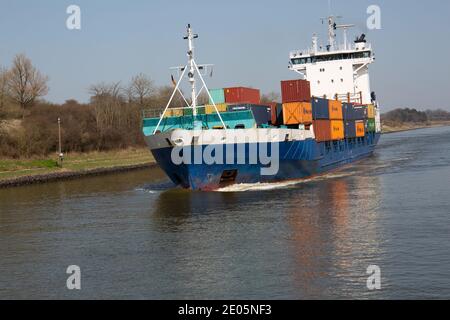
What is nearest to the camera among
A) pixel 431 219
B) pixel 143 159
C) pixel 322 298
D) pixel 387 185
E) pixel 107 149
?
pixel 322 298

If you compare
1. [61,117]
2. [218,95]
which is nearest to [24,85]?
[61,117]

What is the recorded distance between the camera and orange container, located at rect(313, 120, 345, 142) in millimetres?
36763

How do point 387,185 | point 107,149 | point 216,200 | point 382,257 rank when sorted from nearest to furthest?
point 382,257, point 216,200, point 387,185, point 107,149

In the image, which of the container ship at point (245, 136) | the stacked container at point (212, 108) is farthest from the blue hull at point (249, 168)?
the stacked container at point (212, 108)

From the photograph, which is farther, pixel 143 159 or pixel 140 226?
pixel 143 159

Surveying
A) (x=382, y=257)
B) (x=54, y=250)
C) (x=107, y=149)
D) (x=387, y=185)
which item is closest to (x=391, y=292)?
(x=382, y=257)

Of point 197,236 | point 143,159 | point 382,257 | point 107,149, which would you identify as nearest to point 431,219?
point 382,257

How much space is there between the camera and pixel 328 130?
1538 inches

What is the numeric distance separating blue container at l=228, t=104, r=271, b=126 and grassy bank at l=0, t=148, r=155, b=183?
1927cm

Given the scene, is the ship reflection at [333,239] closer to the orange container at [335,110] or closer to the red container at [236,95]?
the red container at [236,95]

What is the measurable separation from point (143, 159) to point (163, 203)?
1351 inches

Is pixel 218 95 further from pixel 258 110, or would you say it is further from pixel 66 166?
pixel 66 166
